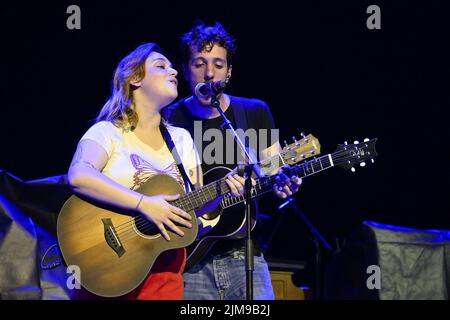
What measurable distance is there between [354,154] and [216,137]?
96 centimetres

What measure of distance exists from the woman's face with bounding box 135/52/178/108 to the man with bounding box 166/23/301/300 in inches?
6.6

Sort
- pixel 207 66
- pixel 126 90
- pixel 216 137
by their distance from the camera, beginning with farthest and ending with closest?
pixel 207 66 < pixel 216 137 < pixel 126 90

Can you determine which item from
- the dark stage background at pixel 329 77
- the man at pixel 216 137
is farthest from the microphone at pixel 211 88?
the dark stage background at pixel 329 77

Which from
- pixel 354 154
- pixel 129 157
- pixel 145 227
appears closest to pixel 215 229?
pixel 145 227

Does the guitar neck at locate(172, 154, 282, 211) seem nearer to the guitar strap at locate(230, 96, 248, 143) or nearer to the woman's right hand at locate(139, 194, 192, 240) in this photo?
the woman's right hand at locate(139, 194, 192, 240)

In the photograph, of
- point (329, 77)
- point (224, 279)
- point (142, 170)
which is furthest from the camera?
point (329, 77)

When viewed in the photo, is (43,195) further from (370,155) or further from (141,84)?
(370,155)

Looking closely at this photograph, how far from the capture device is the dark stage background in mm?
5219

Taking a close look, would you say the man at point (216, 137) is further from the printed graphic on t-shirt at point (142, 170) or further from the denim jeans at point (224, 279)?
the printed graphic on t-shirt at point (142, 170)

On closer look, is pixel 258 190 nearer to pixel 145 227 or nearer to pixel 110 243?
pixel 145 227

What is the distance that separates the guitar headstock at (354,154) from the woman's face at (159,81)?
3.54ft

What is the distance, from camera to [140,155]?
144 inches

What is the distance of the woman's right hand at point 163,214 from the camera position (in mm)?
3461
